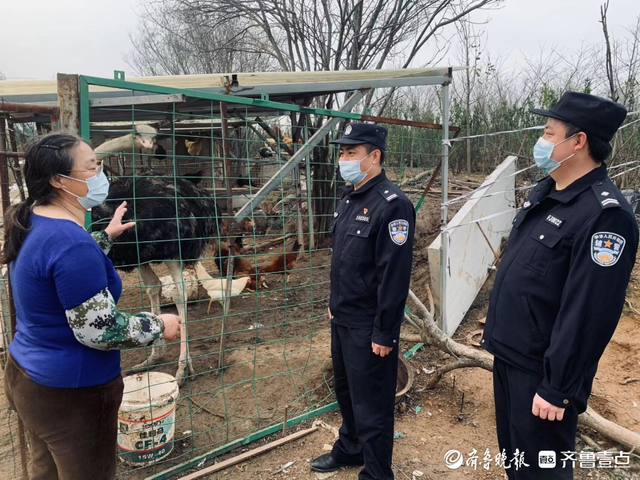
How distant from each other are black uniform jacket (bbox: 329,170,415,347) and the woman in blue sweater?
1056 millimetres

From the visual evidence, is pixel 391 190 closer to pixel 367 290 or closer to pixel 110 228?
pixel 367 290

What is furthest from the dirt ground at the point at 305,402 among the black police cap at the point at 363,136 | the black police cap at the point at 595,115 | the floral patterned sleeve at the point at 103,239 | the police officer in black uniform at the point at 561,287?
the black police cap at the point at 595,115

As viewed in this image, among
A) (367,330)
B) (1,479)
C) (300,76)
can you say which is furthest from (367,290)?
(300,76)

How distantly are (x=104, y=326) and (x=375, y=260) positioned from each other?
4.57 ft

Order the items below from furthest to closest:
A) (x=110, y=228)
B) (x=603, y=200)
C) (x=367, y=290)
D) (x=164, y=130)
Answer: (x=164, y=130) → (x=367, y=290) → (x=110, y=228) → (x=603, y=200)

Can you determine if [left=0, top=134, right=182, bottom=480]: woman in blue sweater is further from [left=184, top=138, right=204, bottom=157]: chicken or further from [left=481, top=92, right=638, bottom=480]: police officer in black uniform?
[left=184, top=138, right=204, bottom=157]: chicken

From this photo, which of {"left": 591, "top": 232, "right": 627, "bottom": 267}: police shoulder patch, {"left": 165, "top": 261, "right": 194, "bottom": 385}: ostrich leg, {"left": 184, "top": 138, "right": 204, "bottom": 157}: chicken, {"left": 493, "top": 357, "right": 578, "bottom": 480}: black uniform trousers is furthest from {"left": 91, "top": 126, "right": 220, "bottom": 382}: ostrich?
{"left": 184, "top": 138, "right": 204, "bottom": 157}: chicken

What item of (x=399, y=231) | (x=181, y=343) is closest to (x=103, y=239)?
(x=399, y=231)

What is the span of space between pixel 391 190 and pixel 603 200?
1050 mm

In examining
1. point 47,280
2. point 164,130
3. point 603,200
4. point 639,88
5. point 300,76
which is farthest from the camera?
point 639,88

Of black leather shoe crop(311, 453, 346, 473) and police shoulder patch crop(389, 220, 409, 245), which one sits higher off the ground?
police shoulder patch crop(389, 220, 409, 245)

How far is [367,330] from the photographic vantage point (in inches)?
96.9

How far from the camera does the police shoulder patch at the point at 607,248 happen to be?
5.31ft

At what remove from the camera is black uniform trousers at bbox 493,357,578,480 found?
183cm
